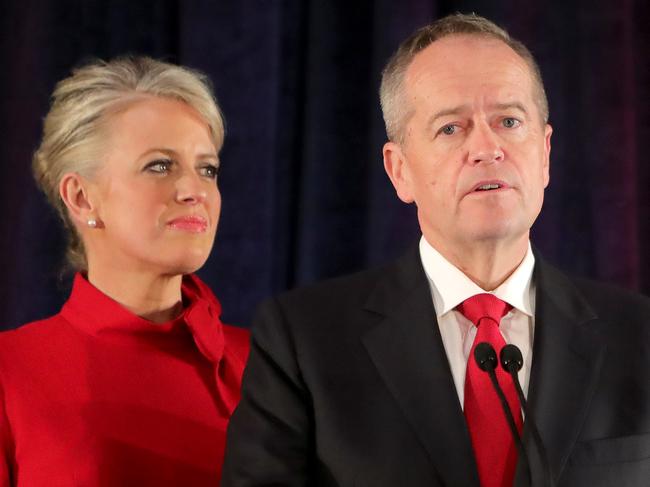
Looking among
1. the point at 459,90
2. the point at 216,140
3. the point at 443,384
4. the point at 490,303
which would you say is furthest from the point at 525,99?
the point at 216,140

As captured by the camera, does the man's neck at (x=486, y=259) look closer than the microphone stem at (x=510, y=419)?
No

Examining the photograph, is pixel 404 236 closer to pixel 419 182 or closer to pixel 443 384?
pixel 419 182

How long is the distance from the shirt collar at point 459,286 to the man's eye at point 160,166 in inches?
26.8

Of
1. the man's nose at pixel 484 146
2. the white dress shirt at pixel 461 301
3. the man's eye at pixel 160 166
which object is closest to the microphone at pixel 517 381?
the white dress shirt at pixel 461 301

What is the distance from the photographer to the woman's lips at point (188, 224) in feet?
6.63

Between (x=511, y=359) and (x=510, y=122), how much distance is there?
15.6 inches

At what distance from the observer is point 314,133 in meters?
2.47

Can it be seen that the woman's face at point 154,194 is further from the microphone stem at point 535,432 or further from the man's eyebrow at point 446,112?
the microphone stem at point 535,432

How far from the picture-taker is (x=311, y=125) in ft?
8.14

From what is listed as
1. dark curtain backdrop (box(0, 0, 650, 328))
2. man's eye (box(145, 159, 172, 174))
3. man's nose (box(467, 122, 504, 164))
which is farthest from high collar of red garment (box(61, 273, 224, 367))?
man's nose (box(467, 122, 504, 164))

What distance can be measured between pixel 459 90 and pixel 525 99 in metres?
0.11

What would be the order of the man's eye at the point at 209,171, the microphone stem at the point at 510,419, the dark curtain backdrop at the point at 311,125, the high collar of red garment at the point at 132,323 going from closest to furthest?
the microphone stem at the point at 510,419 < the high collar of red garment at the point at 132,323 < the man's eye at the point at 209,171 < the dark curtain backdrop at the point at 311,125

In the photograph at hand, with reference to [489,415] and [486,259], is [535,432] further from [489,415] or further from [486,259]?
[486,259]

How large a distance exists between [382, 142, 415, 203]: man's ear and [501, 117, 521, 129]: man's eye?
0.56ft
